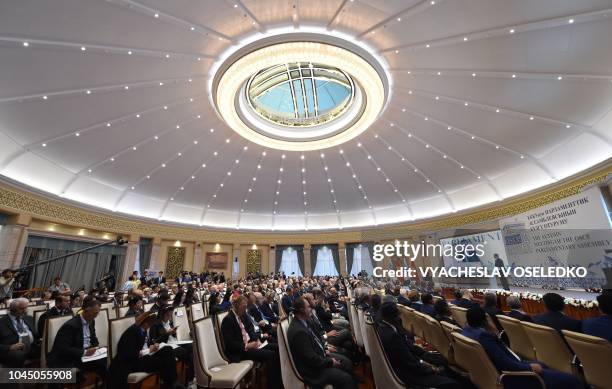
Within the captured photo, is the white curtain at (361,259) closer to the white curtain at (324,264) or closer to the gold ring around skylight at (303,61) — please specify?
the white curtain at (324,264)

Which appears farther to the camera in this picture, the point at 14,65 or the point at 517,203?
the point at 517,203

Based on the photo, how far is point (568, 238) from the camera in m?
8.15

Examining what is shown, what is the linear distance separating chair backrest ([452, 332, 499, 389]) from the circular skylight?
9.14 meters

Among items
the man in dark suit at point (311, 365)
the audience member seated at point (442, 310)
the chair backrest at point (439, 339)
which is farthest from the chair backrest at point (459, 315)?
the man in dark suit at point (311, 365)

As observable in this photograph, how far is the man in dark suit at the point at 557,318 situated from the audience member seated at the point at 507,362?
92 centimetres

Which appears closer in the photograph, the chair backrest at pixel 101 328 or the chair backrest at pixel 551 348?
the chair backrest at pixel 551 348

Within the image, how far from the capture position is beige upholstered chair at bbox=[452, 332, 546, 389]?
2213mm

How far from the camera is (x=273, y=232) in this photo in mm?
19203

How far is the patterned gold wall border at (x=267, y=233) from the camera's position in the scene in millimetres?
9609

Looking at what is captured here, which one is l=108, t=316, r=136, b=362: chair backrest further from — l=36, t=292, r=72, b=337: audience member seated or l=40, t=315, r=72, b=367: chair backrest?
l=36, t=292, r=72, b=337: audience member seated

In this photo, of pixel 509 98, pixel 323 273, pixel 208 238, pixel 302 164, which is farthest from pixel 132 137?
pixel 323 273

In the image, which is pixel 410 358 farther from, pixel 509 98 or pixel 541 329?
pixel 509 98

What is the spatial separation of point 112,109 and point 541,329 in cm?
1149

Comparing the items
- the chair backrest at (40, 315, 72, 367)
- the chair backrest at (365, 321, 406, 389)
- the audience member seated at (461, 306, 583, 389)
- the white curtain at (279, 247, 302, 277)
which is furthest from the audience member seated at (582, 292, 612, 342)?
the white curtain at (279, 247, 302, 277)
